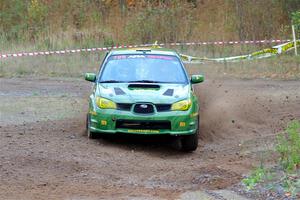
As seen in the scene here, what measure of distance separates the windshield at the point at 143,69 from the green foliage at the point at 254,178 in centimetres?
372

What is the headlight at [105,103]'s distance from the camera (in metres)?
11.5

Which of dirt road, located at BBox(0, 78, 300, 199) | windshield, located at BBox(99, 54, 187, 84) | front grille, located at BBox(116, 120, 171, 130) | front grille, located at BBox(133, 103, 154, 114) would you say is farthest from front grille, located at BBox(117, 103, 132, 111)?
windshield, located at BBox(99, 54, 187, 84)

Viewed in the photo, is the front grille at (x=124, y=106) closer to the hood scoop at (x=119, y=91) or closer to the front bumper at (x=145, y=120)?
the front bumper at (x=145, y=120)

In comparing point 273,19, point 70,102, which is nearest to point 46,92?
point 70,102

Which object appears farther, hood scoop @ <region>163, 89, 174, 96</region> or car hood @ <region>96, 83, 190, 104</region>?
hood scoop @ <region>163, 89, 174, 96</region>

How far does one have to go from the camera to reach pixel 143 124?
1135 cm

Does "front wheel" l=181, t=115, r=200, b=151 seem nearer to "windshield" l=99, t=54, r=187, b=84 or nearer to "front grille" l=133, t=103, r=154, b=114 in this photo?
"front grille" l=133, t=103, r=154, b=114

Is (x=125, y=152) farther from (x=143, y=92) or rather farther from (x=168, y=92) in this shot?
(x=168, y=92)

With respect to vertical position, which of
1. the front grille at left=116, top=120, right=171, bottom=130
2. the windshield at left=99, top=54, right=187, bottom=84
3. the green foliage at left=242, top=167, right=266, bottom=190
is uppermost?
the windshield at left=99, top=54, right=187, bottom=84

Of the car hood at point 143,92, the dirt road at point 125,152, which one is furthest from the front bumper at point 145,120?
the dirt road at point 125,152

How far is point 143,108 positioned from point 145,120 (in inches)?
8.6

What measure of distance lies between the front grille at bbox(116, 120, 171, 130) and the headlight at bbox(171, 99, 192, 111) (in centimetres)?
30

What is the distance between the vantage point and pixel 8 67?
2547 cm

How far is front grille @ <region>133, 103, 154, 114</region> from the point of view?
11.4 m
